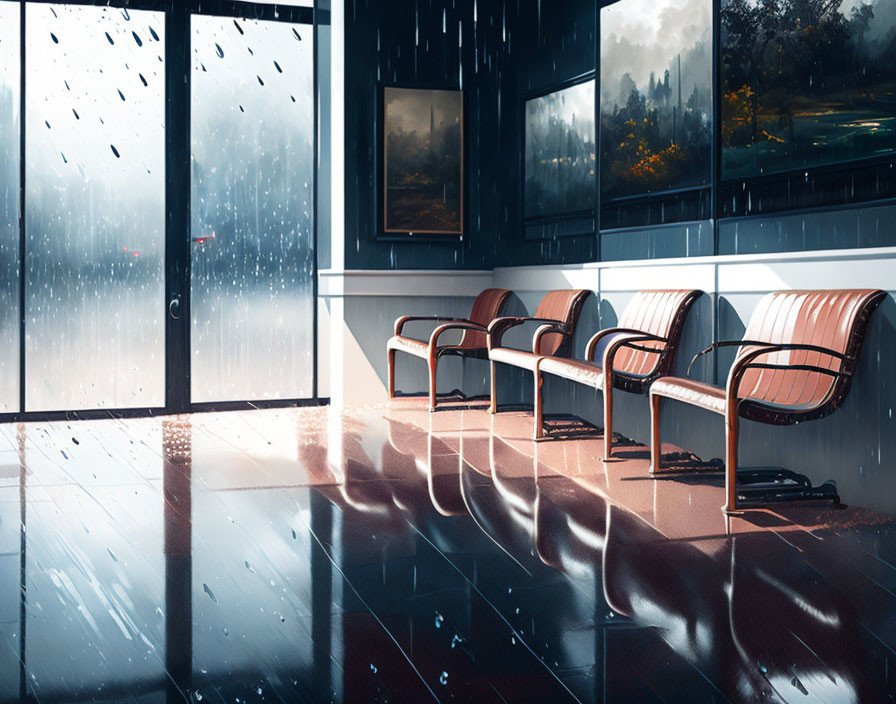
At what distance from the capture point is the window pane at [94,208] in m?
6.60

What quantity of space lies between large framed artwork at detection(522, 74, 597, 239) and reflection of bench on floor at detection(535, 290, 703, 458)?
Result: 1.38 m

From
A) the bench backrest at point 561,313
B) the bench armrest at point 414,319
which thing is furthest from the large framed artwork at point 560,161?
the bench armrest at point 414,319

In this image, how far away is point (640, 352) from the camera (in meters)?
5.28

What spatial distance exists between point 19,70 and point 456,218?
3237mm

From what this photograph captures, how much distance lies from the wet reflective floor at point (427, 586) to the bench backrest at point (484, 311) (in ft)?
8.00

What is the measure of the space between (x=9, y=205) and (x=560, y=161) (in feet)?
12.4

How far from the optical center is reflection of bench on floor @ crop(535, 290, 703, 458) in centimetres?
487

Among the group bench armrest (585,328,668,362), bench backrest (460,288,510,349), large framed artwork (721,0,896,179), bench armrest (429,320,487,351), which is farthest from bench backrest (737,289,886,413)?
bench backrest (460,288,510,349)

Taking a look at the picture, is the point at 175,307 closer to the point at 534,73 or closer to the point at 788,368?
the point at 534,73

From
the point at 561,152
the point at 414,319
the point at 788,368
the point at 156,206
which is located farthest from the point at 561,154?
the point at 788,368

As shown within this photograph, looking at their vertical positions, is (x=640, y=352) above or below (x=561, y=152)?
below

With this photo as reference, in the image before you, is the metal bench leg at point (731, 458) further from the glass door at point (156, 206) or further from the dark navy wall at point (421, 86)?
the glass door at point (156, 206)

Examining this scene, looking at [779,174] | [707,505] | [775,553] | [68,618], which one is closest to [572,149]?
[779,174]

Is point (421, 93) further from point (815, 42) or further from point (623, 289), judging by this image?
point (815, 42)
